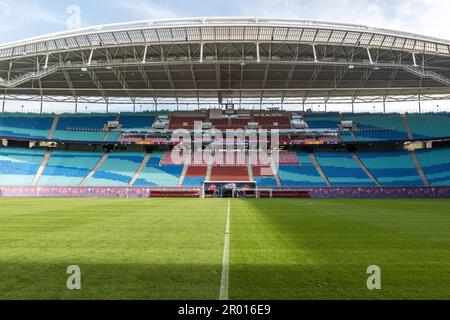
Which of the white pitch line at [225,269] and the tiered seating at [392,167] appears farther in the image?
the tiered seating at [392,167]

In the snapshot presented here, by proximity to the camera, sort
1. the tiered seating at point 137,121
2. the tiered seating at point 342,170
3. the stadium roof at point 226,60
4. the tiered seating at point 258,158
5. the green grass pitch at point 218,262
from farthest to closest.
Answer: the tiered seating at point 137,121 → the tiered seating at point 258,158 → the tiered seating at point 342,170 → the stadium roof at point 226,60 → the green grass pitch at point 218,262

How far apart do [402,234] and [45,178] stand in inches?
1812

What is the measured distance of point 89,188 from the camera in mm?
44375

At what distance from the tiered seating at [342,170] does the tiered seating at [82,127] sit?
108 ft

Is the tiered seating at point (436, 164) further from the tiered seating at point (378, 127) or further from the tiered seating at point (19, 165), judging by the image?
the tiered seating at point (19, 165)

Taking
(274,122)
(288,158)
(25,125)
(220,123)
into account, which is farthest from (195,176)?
(25,125)

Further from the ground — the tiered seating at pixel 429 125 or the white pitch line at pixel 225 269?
the tiered seating at pixel 429 125

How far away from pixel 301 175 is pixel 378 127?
1632 cm

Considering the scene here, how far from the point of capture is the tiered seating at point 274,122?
57.7 m

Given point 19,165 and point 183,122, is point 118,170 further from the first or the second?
point 183,122

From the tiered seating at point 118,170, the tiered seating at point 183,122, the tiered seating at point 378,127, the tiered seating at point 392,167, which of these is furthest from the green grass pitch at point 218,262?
the tiered seating at point 183,122

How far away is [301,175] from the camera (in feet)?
160
